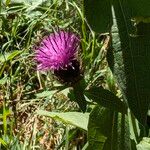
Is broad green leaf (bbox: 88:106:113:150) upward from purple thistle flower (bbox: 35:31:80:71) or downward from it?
downward

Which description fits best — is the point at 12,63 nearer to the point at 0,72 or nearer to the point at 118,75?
the point at 0,72

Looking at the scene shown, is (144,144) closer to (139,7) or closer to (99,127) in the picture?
(99,127)

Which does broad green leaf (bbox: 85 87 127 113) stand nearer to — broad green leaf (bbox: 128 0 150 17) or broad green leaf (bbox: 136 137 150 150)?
broad green leaf (bbox: 136 137 150 150)

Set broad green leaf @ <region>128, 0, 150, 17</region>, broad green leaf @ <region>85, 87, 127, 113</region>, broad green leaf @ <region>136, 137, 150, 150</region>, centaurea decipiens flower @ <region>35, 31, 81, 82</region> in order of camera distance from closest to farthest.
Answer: broad green leaf @ <region>128, 0, 150, 17</region>, broad green leaf @ <region>85, 87, 127, 113</region>, broad green leaf @ <region>136, 137, 150, 150</region>, centaurea decipiens flower @ <region>35, 31, 81, 82</region>

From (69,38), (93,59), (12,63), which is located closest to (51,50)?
(69,38)

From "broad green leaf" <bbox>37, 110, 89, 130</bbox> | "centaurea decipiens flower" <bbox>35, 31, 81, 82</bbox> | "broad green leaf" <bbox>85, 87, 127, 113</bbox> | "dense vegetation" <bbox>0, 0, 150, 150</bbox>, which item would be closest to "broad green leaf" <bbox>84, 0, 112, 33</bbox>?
"dense vegetation" <bbox>0, 0, 150, 150</bbox>

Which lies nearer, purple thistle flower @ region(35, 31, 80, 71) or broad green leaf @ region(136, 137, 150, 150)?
broad green leaf @ region(136, 137, 150, 150)

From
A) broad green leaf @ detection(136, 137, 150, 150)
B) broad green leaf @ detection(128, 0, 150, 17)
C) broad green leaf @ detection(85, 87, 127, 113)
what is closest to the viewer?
broad green leaf @ detection(128, 0, 150, 17)
